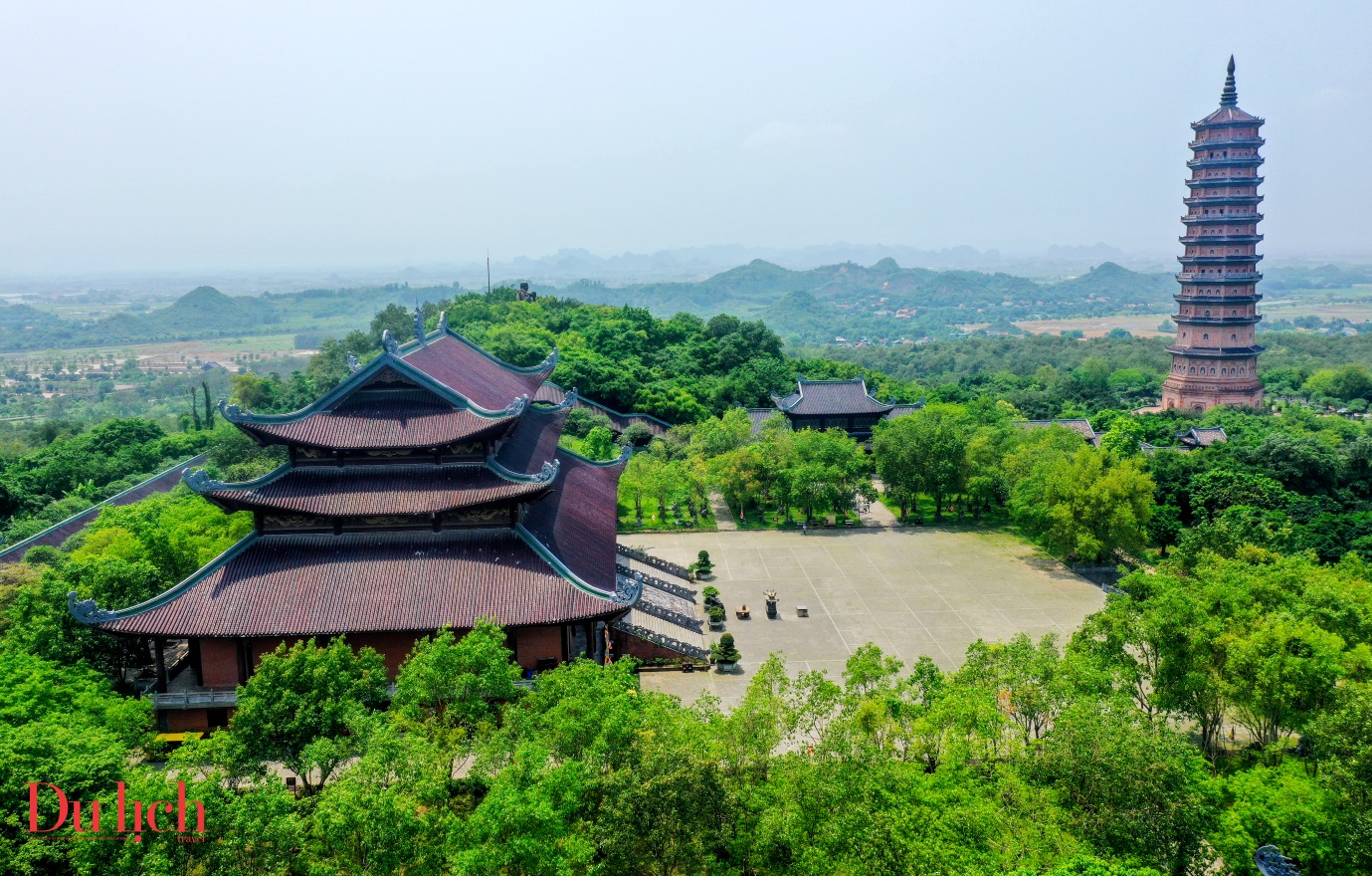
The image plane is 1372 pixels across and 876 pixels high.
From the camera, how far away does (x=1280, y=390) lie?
263 ft

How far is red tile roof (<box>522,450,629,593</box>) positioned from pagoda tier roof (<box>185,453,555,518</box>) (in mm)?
1644

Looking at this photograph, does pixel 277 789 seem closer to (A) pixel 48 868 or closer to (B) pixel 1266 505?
(A) pixel 48 868

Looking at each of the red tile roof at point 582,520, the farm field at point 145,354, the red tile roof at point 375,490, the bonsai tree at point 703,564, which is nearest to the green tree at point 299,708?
the red tile roof at point 375,490

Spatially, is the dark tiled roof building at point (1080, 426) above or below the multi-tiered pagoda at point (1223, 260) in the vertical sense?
below

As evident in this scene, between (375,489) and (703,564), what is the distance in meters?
14.3

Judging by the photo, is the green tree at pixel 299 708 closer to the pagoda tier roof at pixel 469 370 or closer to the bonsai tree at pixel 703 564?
the pagoda tier roof at pixel 469 370

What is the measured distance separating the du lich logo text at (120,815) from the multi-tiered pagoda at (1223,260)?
66.6 meters

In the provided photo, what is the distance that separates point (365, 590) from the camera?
20.3 meters

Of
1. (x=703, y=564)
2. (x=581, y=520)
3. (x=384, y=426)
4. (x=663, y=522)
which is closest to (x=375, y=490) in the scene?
(x=384, y=426)

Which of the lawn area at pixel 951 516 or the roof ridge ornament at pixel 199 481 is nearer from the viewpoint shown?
the roof ridge ornament at pixel 199 481

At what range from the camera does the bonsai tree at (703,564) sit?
32656 mm

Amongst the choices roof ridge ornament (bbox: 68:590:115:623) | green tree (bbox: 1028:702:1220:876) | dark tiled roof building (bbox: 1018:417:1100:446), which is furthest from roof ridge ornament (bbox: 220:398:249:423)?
dark tiled roof building (bbox: 1018:417:1100:446)

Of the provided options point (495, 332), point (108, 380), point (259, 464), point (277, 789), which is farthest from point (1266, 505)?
point (108, 380)

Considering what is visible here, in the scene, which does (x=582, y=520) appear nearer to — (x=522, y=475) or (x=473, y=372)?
(x=522, y=475)
